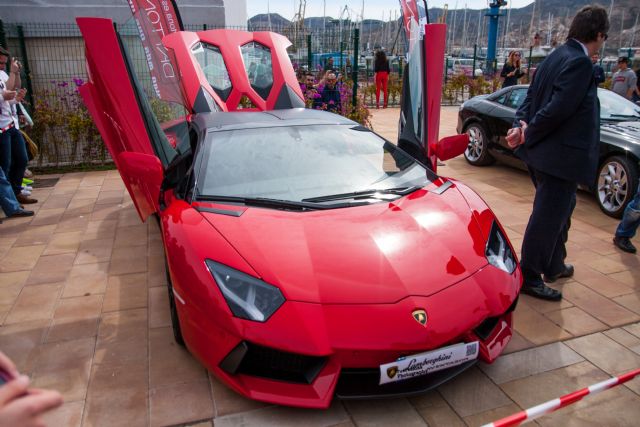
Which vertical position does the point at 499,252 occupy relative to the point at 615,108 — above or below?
below

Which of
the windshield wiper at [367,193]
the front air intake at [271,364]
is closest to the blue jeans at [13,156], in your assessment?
the windshield wiper at [367,193]

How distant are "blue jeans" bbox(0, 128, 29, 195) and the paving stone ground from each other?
3.00 feet

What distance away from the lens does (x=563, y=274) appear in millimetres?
3789

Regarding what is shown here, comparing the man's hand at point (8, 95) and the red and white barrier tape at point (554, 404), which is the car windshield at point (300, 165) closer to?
the red and white barrier tape at point (554, 404)

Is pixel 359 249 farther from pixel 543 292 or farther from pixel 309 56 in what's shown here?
pixel 309 56

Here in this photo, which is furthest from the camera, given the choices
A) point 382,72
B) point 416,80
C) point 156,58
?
point 382,72

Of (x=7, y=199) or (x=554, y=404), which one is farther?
(x=7, y=199)

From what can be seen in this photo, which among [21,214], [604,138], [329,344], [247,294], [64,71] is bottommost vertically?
[21,214]

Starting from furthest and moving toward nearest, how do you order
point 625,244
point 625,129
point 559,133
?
point 625,129
point 625,244
point 559,133

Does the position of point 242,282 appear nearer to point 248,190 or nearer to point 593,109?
point 248,190

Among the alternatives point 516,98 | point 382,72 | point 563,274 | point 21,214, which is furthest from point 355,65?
point 563,274

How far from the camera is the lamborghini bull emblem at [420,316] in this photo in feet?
6.99

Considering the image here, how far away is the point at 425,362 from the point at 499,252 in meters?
0.93

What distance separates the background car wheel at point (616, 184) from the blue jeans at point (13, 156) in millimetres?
6586
